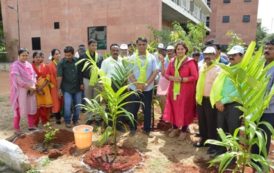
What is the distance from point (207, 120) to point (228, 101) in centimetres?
66

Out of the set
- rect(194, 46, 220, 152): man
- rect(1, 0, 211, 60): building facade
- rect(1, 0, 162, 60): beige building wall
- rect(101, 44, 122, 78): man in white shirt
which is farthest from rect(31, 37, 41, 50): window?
rect(194, 46, 220, 152): man

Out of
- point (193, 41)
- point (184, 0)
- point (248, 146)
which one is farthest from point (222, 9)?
point (248, 146)

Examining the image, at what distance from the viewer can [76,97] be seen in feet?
16.2

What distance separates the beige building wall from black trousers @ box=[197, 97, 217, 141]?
10520 millimetres

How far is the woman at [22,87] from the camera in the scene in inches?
175

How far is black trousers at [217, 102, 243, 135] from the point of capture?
327 cm

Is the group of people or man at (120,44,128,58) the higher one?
man at (120,44,128,58)

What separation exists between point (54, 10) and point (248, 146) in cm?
1628

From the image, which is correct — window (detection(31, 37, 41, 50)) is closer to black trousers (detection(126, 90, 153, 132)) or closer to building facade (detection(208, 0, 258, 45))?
black trousers (detection(126, 90, 153, 132))

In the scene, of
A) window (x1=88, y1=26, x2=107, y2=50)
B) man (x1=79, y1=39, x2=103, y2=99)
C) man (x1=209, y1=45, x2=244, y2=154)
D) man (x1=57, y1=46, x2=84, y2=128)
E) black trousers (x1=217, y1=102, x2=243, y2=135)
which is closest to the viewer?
man (x1=209, y1=45, x2=244, y2=154)

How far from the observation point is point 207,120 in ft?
12.7

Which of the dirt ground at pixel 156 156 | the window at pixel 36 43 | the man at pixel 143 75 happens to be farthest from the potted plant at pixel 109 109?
the window at pixel 36 43

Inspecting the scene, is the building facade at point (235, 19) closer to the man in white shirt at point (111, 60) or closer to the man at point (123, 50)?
the man at point (123, 50)

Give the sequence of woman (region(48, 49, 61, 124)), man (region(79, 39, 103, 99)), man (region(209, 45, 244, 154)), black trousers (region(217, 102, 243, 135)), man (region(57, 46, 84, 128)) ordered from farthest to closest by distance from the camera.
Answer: man (region(79, 39, 103, 99))
woman (region(48, 49, 61, 124))
man (region(57, 46, 84, 128))
black trousers (region(217, 102, 243, 135))
man (region(209, 45, 244, 154))
